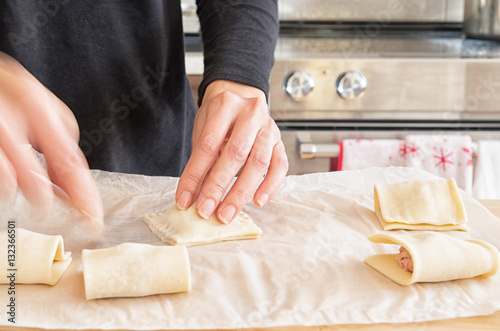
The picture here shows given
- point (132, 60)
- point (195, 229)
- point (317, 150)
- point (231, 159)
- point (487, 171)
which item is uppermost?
point (132, 60)

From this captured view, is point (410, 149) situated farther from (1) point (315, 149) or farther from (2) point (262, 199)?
(2) point (262, 199)

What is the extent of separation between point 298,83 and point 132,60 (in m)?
0.70

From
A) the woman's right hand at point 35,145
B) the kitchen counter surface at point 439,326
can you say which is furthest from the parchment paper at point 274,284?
the woman's right hand at point 35,145

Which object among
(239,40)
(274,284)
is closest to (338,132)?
(239,40)

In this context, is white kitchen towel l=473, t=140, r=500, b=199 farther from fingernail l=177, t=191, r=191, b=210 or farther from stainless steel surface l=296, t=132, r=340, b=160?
fingernail l=177, t=191, r=191, b=210

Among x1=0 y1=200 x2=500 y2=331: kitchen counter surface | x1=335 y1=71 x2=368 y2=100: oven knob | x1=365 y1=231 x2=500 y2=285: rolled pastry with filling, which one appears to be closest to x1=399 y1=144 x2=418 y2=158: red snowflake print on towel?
x1=335 y1=71 x2=368 y2=100: oven knob

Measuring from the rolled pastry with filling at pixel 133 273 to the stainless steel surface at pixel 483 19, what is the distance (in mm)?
1860

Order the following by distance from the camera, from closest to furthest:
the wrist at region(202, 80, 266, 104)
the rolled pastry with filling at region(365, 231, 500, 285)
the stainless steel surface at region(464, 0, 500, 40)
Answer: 1. the rolled pastry with filling at region(365, 231, 500, 285)
2. the wrist at region(202, 80, 266, 104)
3. the stainless steel surface at region(464, 0, 500, 40)

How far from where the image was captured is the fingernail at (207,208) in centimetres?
116

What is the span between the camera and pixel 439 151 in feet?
6.63

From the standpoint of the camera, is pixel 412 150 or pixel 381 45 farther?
pixel 381 45

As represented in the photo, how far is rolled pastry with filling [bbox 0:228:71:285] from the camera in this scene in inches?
37.7

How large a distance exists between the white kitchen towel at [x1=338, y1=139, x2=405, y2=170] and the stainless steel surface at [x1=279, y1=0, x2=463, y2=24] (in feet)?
2.30

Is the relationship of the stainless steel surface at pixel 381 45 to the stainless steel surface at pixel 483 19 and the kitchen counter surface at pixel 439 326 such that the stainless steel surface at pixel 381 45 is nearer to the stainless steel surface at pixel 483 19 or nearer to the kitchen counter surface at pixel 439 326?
the stainless steel surface at pixel 483 19
